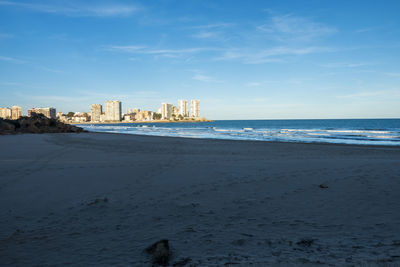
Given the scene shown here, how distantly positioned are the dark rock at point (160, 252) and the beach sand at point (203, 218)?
0.09 m

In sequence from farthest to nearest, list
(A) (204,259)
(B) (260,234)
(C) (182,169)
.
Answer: (C) (182,169), (B) (260,234), (A) (204,259)

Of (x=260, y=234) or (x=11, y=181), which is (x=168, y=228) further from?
(x=11, y=181)

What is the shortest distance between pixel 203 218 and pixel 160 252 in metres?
1.40

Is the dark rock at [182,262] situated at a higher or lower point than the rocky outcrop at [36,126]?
lower

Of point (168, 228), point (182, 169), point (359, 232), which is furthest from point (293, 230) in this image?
point (182, 169)

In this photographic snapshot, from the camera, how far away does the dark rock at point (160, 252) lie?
2.76 metres

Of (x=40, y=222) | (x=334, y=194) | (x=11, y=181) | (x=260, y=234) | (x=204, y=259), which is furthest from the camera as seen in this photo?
(x=11, y=181)

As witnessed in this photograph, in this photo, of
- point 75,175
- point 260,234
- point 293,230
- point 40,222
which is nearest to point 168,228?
point 260,234

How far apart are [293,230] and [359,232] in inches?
36.7

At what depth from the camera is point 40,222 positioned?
13.2 feet

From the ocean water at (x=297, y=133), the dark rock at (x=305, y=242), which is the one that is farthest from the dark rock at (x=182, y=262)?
the ocean water at (x=297, y=133)

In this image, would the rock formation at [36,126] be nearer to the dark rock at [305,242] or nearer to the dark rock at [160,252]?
the dark rock at [160,252]

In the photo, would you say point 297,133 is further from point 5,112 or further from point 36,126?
point 5,112

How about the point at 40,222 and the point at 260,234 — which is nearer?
the point at 260,234
